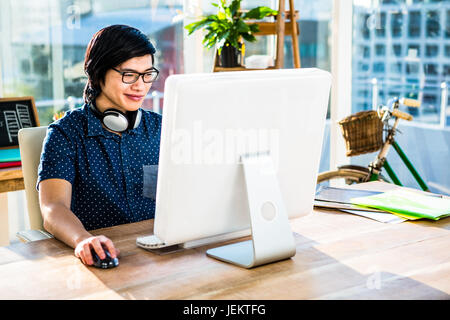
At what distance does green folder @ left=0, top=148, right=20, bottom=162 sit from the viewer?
98.5 inches

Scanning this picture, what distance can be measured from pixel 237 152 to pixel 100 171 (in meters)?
0.67

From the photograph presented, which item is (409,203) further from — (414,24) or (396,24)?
(396,24)

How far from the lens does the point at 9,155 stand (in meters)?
2.58

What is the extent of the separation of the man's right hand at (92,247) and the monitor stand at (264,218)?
0.80 ft

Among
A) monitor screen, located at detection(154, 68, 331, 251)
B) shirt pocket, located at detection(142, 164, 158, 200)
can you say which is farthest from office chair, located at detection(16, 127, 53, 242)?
monitor screen, located at detection(154, 68, 331, 251)

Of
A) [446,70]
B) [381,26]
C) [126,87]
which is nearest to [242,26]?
[381,26]

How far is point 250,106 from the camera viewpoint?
4.09 ft

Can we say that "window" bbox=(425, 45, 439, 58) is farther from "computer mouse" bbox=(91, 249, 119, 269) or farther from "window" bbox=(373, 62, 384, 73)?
"computer mouse" bbox=(91, 249, 119, 269)

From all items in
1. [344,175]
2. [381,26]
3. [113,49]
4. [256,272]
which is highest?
[381,26]

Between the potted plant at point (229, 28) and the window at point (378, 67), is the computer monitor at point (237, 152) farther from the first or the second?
the window at point (378, 67)

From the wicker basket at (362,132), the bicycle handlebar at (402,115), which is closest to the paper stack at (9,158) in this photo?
the wicker basket at (362,132)

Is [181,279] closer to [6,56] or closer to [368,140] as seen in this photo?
[368,140]
